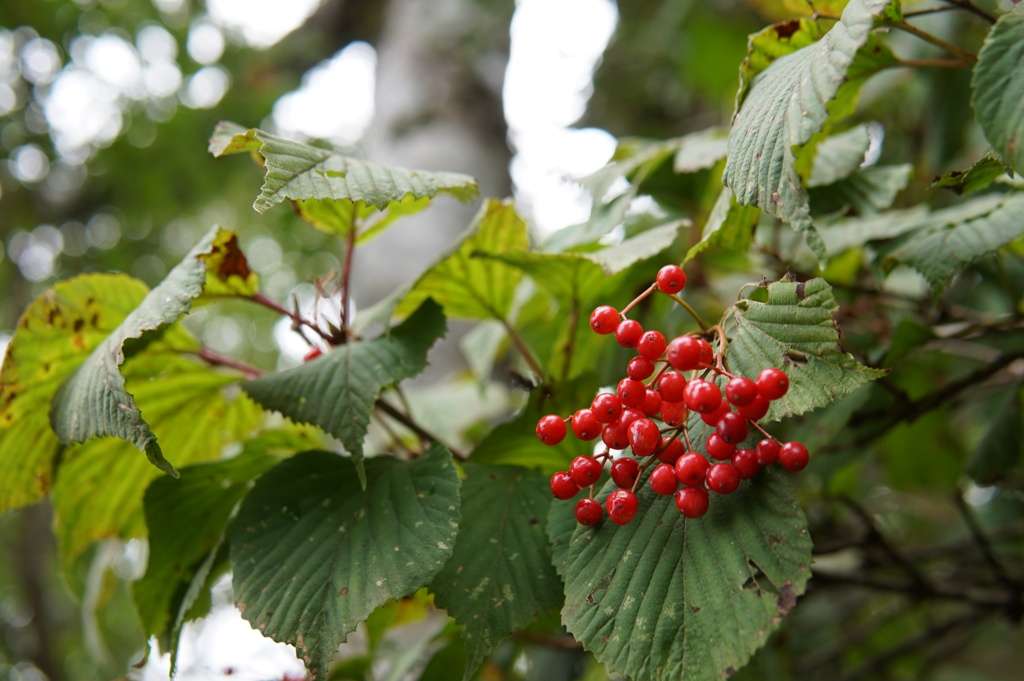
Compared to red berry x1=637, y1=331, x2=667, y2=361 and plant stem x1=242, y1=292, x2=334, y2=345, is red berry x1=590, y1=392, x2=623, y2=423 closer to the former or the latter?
red berry x1=637, y1=331, x2=667, y2=361

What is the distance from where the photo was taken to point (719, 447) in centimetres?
70

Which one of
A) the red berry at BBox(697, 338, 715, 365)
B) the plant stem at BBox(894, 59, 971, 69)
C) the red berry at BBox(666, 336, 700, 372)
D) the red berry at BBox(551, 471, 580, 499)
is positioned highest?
the plant stem at BBox(894, 59, 971, 69)

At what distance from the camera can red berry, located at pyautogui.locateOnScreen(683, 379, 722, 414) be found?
0.66 m

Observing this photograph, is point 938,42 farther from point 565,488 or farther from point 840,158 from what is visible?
point 565,488

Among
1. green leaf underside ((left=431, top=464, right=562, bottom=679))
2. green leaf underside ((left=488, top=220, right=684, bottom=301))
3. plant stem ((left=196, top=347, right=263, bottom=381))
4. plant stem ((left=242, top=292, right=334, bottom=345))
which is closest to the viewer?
green leaf underside ((left=431, top=464, right=562, bottom=679))

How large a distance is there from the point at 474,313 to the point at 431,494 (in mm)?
486

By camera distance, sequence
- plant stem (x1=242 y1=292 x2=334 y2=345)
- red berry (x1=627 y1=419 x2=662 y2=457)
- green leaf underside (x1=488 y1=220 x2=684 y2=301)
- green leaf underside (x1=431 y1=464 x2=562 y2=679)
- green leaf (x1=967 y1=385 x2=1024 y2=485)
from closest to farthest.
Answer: red berry (x1=627 y1=419 x2=662 y2=457)
green leaf underside (x1=431 y1=464 x2=562 y2=679)
green leaf underside (x1=488 y1=220 x2=684 y2=301)
plant stem (x1=242 y1=292 x2=334 y2=345)
green leaf (x1=967 y1=385 x2=1024 y2=485)

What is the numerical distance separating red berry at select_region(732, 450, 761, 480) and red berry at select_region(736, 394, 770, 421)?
4 cm

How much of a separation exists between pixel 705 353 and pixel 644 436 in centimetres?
11

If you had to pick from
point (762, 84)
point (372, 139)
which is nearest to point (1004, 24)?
point (762, 84)

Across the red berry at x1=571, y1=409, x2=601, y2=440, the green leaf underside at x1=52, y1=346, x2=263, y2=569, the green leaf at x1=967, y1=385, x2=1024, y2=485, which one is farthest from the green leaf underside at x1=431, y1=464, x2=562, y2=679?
the green leaf at x1=967, y1=385, x2=1024, y2=485

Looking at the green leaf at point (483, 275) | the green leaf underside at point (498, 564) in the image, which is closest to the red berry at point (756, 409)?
the green leaf underside at point (498, 564)

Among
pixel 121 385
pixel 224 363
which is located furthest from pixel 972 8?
pixel 224 363

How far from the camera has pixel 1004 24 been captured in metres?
0.65
